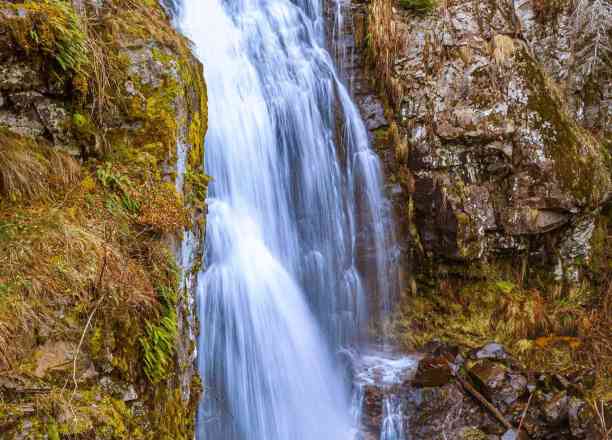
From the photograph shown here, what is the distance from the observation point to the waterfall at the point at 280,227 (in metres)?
5.27

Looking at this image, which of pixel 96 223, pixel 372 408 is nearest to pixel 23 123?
pixel 96 223

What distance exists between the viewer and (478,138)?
736 centimetres

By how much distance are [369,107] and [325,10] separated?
2170mm

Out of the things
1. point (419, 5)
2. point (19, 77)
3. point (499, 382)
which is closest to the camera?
point (19, 77)

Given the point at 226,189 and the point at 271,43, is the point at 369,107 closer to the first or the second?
the point at 271,43

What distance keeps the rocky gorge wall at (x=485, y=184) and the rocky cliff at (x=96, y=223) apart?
4.46 meters

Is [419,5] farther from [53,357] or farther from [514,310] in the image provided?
[53,357]

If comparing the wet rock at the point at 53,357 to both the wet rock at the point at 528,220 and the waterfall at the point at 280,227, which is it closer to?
Result: the waterfall at the point at 280,227

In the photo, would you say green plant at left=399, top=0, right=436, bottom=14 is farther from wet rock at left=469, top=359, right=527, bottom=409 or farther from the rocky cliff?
wet rock at left=469, top=359, right=527, bottom=409

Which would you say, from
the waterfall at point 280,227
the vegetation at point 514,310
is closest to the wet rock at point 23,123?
the waterfall at point 280,227

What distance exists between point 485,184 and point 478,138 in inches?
30.1

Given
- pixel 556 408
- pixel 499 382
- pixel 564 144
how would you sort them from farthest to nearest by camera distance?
pixel 564 144 → pixel 499 382 → pixel 556 408

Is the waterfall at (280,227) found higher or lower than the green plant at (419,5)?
lower

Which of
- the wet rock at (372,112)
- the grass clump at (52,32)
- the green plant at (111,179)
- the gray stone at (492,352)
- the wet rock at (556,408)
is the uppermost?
the wet rock at (372,112)
